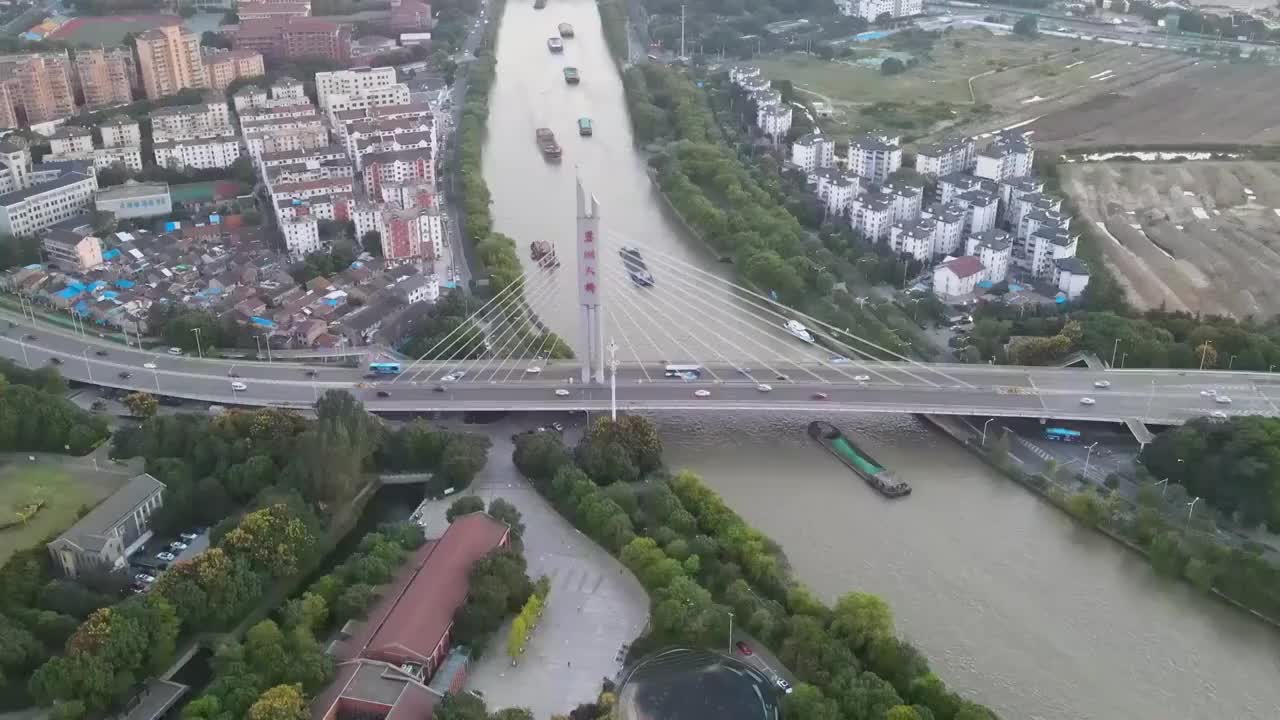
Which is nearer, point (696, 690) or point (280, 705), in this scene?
point (280, 705)

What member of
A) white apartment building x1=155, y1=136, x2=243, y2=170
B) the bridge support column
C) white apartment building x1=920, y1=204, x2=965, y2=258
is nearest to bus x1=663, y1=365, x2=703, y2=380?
the bridge support column

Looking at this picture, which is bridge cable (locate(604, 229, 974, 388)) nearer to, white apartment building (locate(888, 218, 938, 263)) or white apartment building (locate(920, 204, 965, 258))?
white apartment building (locate(888, 218, 938, 263))

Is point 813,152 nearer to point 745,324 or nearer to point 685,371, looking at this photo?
point 745,324

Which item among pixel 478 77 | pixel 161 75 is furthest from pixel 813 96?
pixel 161 75

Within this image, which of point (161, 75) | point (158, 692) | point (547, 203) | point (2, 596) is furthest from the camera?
point (161, 75)

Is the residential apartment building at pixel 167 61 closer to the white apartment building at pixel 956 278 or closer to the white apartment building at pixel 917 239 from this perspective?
the white apartment building at pixel 917 239

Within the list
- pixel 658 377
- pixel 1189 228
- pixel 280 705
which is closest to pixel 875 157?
pixel 1189 228

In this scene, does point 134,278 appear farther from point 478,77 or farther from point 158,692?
point 478,77
